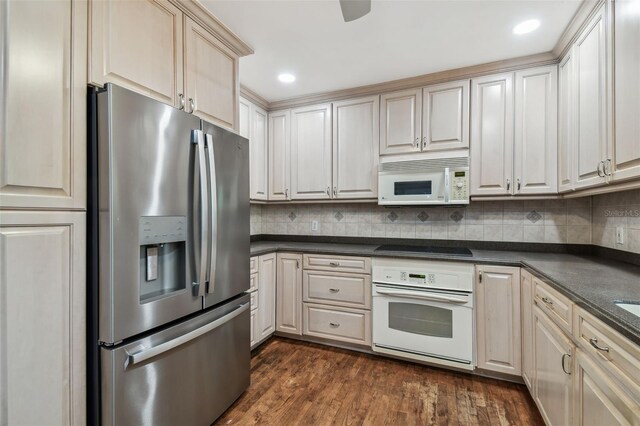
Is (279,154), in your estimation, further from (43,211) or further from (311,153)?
(43,211)

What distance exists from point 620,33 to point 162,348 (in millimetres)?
2625

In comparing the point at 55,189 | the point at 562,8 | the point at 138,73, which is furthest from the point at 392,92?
the point at 55,189

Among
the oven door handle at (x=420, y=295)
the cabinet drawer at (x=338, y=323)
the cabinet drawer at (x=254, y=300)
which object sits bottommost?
the cabinet drawer at (x=338, y=323)

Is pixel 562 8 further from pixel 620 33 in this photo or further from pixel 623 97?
pixel 623 97

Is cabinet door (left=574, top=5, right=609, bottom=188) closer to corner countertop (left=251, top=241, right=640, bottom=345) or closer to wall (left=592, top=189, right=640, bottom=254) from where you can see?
wall (left=592, top=189, right=640, bottom=254)

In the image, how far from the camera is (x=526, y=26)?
6.21ft

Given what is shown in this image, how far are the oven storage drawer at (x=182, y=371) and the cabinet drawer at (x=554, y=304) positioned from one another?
5.56ft

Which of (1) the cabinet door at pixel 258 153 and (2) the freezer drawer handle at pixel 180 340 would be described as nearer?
(2) the freezer drawer handle at pixel 180 340

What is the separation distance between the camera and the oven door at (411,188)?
2502 mm

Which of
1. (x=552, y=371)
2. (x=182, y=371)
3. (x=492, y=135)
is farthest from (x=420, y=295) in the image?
(x=182, y=371)

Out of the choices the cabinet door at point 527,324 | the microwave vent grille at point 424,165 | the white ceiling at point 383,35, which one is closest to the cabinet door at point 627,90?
the white ceiling at point 383,35

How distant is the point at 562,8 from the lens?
174 cm

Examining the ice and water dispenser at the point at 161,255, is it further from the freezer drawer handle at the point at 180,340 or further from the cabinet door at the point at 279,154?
the cabinet door at the point at 279,154

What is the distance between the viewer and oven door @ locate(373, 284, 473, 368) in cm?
218
